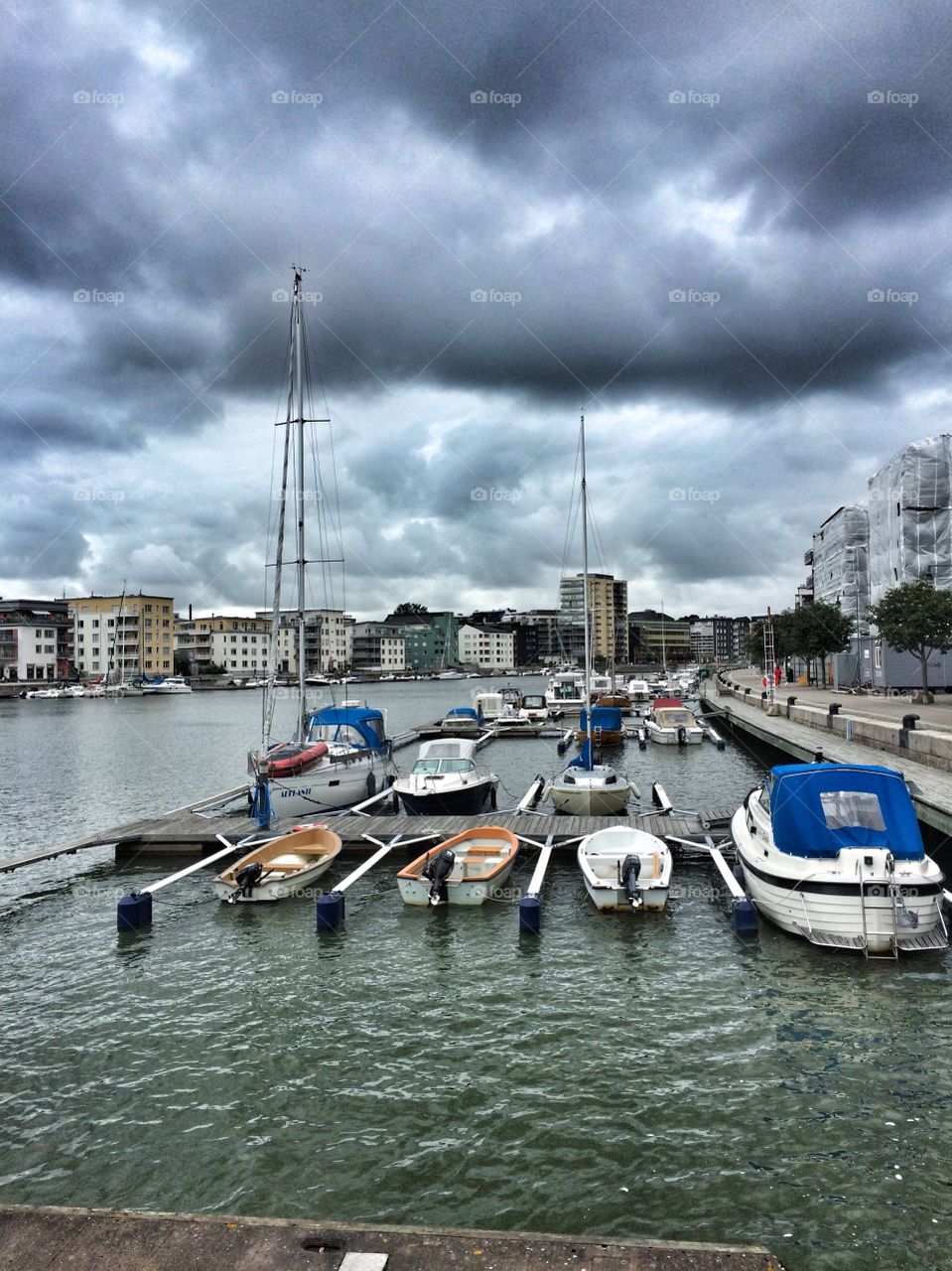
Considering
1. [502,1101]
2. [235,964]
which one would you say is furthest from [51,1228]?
[235,964]

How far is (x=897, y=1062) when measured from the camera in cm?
1135

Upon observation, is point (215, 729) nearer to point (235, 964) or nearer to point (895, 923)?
point (235, 964)

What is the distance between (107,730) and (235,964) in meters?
69.5

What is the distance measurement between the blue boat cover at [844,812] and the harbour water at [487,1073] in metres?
2.12

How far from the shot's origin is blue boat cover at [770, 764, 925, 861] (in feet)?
52.3

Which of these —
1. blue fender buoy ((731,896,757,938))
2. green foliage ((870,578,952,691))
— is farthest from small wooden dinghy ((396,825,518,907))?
green foliage ((870,578,952,691))

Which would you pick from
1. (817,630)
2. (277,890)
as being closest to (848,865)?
(277,890)

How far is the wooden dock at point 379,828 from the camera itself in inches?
948

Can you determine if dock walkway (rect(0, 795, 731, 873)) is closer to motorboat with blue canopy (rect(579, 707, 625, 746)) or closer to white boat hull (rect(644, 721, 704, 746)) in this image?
motorboat with blue canopy (rect(579, 707, 625, 746))

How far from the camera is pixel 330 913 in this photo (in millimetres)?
17484

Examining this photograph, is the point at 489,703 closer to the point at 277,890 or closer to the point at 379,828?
the point at 379,828

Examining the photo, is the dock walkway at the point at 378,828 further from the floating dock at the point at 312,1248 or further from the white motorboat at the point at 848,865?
the floating dock at the point at 312,1248

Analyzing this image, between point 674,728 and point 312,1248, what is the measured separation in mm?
53860

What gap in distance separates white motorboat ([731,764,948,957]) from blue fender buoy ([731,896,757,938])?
0.52m
